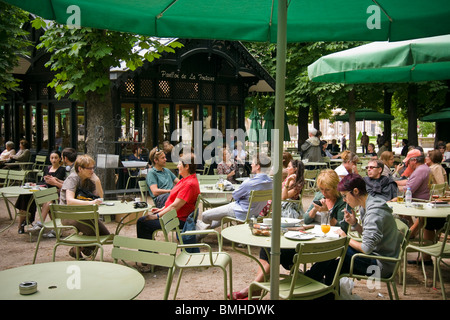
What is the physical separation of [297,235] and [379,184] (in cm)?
329

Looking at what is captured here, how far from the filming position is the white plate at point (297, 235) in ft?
14.7

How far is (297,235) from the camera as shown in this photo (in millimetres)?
4582

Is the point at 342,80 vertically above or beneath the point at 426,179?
above

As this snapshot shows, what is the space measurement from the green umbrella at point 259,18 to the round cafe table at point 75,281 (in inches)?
77.4

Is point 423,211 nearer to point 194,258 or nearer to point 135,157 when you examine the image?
point 194,258

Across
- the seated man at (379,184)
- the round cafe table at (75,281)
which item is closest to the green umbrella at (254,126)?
the seated man at (379,184)

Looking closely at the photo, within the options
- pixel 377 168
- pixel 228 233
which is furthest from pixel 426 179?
pixel 228 233

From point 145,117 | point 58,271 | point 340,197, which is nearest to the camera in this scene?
point 58,271

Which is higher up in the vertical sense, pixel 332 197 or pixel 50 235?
pixel 332 197

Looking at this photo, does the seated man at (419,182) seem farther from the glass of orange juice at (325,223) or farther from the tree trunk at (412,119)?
the tree trunk at (412,119)

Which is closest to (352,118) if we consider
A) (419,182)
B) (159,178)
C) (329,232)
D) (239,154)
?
(239,154)
